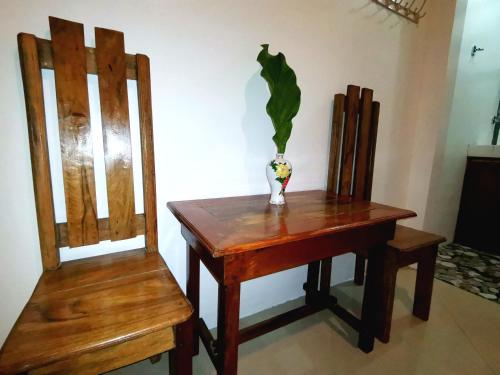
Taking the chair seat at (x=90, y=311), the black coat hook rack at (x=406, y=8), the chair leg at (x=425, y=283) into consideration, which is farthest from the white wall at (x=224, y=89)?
the chair leg at (x=425, y=283)

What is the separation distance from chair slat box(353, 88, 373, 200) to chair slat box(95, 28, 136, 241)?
4.10 feet

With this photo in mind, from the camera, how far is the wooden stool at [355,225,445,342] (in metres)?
1.23

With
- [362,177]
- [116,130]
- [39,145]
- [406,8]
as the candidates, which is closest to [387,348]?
[362,177]

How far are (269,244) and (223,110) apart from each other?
2.40 ft

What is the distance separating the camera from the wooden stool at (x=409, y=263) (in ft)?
4.04

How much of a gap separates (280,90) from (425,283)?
1.39 m

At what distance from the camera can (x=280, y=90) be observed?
104 centimetres

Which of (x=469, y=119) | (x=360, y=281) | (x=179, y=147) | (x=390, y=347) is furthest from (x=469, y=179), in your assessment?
(x=179, y=147)

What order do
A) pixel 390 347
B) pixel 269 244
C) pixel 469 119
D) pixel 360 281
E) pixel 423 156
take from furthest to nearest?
pixel 469 119 < pixel 423 156 < pixel 360 281 < pixel 390 347 < pixel 269 244

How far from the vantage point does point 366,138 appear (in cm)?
154

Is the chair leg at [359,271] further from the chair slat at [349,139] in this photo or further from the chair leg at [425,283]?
the chair slat at [349,139]

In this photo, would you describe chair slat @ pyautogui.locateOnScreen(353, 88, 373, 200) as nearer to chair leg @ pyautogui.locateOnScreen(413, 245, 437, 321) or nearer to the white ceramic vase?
chair leg @ pyautogui.locateOnScreen(413, 245, 437, 321)

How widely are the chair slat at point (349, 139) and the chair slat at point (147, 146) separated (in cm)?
106

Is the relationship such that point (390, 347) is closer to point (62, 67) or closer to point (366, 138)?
point (366, 138)
